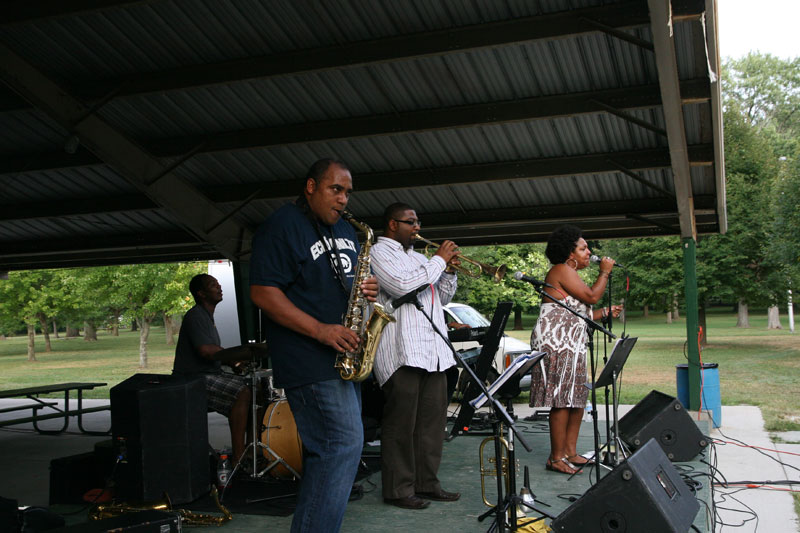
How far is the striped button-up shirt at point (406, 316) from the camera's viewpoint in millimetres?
4336

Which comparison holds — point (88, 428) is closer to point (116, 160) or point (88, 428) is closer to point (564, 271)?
point (116, 160)

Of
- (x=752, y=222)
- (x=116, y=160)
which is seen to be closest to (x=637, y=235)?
(x=116, y=160)

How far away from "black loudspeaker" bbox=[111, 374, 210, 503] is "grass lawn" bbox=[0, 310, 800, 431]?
29.0 ft

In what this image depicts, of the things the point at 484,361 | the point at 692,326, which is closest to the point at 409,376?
the point at 484,361

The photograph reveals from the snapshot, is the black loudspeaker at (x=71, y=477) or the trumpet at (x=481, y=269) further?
the black loudspeaker at (x=71, y=477)

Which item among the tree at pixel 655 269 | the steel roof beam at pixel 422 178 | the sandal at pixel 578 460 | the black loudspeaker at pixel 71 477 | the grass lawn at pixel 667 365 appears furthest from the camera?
the tree at pixel 655 269

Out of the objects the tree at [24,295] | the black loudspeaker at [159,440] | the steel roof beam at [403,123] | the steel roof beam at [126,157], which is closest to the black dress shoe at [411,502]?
the black loudspeaker at [159,440]

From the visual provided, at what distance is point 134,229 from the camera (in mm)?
11805

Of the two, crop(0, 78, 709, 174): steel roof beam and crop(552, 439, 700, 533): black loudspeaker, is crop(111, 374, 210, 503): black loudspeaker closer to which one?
crop(552, 439, 700, 533): black loudspeaker

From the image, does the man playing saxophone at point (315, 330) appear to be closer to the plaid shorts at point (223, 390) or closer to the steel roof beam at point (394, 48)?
the plaid shorts at point (223, 390)

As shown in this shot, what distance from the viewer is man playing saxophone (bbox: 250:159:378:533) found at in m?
2.84

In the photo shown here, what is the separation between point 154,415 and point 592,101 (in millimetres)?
5394

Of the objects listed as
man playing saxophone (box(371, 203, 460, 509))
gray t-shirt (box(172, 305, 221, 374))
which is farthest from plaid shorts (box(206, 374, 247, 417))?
man playing saxophone (box(371, 203, 460, 509))

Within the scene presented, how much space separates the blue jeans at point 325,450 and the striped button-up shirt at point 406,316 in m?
1.45
